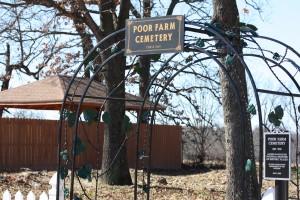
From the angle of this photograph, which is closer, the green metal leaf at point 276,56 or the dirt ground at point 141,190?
the green metal leaf at point 276,56

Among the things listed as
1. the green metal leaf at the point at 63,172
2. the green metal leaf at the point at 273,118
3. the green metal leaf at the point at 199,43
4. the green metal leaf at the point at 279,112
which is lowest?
the green metal leaf at the point at 63,172

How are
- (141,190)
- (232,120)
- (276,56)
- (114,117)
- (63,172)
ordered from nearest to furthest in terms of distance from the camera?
(276,56) → (63,172) → (232,120) → (141,190) → (114,117)

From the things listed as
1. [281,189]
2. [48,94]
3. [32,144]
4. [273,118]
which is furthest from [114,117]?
[281,189]

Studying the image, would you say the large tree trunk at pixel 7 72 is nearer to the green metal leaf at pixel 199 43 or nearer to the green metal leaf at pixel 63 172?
the green metal leaf at pixel 63 172

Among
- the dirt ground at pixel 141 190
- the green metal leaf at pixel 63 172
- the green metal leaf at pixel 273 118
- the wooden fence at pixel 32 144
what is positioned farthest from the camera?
the wooden fence at pixel 32 144

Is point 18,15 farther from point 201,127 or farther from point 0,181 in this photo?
point 201,127

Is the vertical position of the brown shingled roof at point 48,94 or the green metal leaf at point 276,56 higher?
the brown shingled roof at point 48,94

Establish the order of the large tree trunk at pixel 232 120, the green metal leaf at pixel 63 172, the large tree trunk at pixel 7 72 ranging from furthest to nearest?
the large tree trunk at pixel 7 72 → the large tree trunk at pixel 232 120 → the green metal leaf at pixel 63 172

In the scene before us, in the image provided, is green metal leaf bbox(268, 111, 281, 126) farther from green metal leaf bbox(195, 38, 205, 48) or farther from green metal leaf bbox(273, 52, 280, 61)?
green metal leaf bbox(195, 38, 205, 48)

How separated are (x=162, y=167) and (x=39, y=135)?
491 centimetres

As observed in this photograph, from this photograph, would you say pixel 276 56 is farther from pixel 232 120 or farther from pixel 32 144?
pixel 32 144

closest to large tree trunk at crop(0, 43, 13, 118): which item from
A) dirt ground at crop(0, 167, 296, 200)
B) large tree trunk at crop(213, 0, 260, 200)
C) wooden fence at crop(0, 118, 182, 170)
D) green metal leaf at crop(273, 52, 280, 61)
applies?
wooden fence at crop(0, 118, 182, 170)

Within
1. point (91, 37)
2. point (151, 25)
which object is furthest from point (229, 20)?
point (91, 37)

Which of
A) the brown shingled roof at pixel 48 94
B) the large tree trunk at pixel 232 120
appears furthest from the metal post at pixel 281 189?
the brown shingled roof at pixel 48 94
